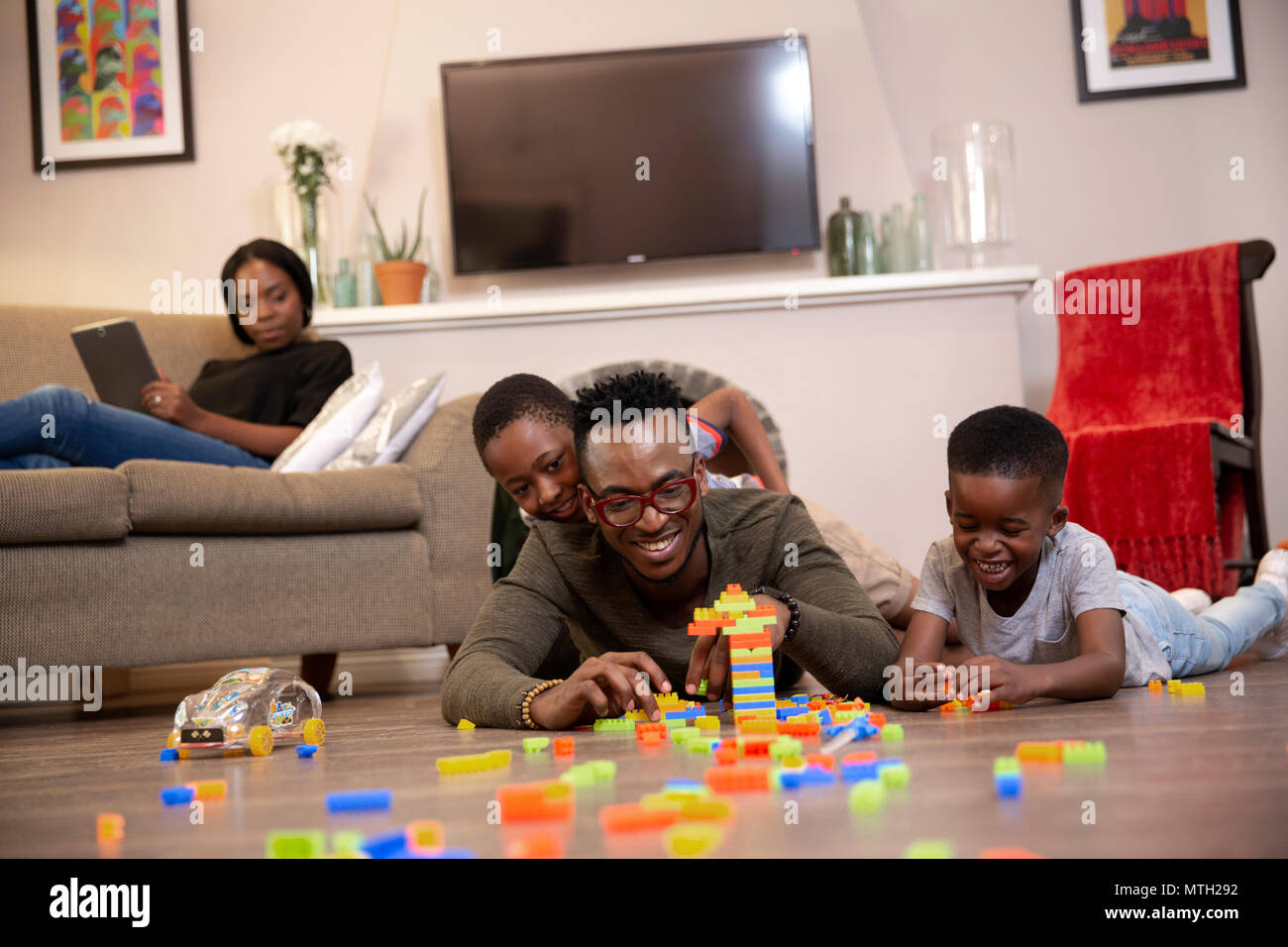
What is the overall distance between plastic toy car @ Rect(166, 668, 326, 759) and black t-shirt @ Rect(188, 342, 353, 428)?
1509 millimetres

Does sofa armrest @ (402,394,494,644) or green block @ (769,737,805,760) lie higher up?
sofa armrest @ (402,394,494,644)

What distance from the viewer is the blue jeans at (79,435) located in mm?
2441

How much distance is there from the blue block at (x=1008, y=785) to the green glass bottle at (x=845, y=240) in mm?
3361

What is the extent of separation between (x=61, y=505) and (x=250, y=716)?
90cm

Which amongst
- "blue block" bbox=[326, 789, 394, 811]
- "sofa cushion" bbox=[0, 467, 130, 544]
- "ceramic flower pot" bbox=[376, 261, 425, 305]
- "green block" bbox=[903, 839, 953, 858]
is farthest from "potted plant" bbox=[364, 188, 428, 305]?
"green block" bbox=[903, 839, 953, 858]

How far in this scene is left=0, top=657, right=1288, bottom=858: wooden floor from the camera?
0.78 meters

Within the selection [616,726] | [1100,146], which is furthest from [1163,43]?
[616,726]

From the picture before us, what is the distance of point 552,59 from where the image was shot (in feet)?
13.9

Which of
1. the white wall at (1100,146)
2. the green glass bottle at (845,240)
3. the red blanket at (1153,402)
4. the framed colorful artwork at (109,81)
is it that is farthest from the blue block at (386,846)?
the framed colorful artwork at (109,81)

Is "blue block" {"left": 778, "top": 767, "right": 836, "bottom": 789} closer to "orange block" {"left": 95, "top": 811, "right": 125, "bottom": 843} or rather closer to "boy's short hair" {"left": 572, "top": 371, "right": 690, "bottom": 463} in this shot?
"orange block" {"left": 95, "top": 811, "right": 125, "bottom": 843}

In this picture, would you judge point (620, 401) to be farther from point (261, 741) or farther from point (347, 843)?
point (347, 843)

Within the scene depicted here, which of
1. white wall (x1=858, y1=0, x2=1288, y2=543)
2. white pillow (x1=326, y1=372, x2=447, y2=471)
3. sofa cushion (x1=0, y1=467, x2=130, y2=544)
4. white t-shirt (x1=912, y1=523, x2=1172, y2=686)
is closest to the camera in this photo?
white t-shirt (x1=912, y1=523, x2=1172, y2=686)

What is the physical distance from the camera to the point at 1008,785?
0.91 m

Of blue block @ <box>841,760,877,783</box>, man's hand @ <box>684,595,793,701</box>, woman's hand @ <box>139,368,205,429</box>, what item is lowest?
blue block @ <box>841,760,877,783</box>
